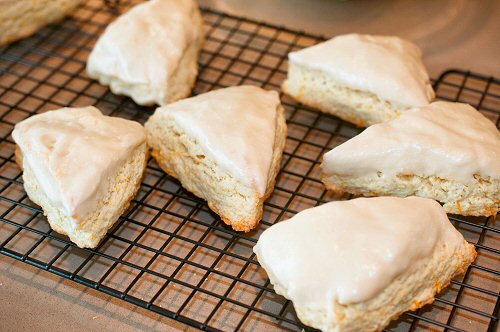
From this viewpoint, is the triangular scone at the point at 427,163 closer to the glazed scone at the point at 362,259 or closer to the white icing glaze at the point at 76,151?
the glazed scone at the point at 362,259

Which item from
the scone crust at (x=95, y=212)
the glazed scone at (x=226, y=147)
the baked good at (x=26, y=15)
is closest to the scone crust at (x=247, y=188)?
the glazed scone at (x=226, y=147)

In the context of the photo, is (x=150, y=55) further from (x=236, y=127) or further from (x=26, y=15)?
(x=26, y=15)

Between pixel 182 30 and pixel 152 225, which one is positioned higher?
pixel 182 30

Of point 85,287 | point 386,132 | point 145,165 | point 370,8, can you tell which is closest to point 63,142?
point 145,165

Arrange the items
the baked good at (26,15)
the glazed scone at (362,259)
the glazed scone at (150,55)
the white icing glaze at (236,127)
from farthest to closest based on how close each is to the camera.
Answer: the baked good at (26,15) < the glazed scone at (150,55) < the white icing glaze at (236,127) < the glazed scone at (362,259)

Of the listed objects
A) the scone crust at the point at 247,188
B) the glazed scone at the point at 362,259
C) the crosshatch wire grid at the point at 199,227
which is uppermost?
the glazed scone at the point at 362,259

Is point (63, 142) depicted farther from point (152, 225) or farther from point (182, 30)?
point (182, 30)

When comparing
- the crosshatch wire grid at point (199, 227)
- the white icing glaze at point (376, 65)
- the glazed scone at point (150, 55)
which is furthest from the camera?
the glazed scone at point (150, 55)

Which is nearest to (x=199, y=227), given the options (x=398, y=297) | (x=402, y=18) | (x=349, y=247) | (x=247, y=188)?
(x=247, y=188)
